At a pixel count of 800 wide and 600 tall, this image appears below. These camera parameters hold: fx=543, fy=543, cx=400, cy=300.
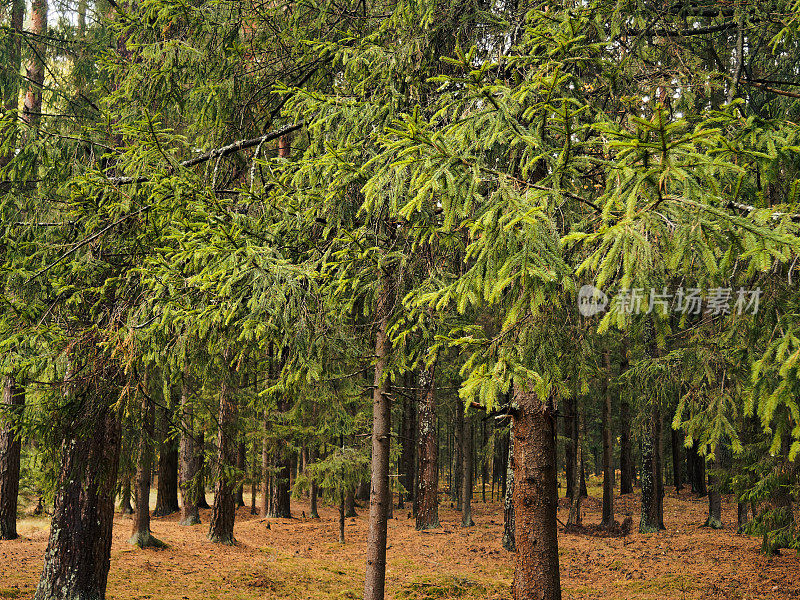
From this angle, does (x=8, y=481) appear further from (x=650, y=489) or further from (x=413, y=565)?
(x=650, y=489)

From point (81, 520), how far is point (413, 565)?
754cm

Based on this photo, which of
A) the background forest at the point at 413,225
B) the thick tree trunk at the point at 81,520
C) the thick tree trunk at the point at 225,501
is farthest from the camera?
the thick tree trunk at the point at 225,501

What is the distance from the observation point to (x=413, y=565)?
12305mm

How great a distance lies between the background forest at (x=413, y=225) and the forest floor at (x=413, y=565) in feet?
8.83

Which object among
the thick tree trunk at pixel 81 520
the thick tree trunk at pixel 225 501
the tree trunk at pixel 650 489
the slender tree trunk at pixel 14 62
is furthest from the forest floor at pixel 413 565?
the slender tree trunk at pixel 14 62

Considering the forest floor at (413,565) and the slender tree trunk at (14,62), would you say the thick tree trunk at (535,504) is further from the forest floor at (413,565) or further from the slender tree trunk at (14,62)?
the slender tree trunk at (14,62)

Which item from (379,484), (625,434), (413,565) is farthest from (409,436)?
(379,484)

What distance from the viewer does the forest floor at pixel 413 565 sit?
30.7ft

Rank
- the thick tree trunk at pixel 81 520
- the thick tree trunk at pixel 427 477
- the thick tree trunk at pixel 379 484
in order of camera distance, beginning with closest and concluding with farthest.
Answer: the thick tree trunk at pixel 379 484
the thick tree trunk at pixel 81 520
the thick tree trunk at pixel 427 477

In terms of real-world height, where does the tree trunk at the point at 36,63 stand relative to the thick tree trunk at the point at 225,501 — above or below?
above

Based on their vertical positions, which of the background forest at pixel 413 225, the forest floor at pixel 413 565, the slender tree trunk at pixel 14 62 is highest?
the slender tree trunk at pixel 14 62

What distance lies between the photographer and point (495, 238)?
133 inches

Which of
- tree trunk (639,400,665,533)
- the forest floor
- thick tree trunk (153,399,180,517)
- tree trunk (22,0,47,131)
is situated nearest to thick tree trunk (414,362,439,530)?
the forest floor

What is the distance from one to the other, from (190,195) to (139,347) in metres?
1.63
